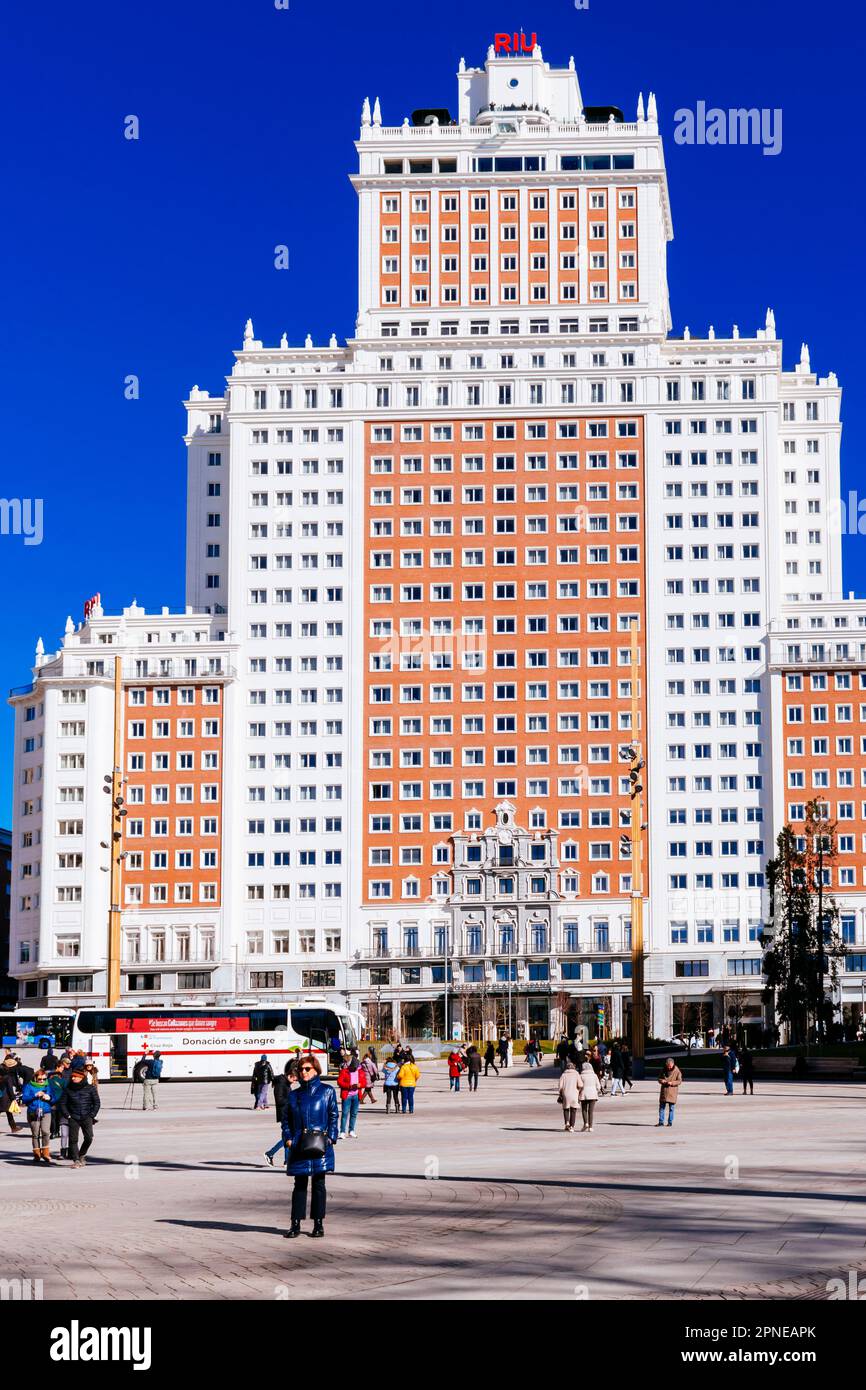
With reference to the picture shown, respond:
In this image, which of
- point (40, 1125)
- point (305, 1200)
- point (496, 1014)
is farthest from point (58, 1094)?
point (496, 1014)

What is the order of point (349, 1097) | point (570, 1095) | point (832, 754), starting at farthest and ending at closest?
point (832, 754)
point (570, 1095)
point (349, 1097)

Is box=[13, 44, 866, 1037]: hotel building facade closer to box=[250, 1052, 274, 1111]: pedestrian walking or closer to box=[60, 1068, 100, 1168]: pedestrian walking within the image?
box=[250, 1052, 274, 1111]: pedestrian walking

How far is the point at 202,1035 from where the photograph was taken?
256ft

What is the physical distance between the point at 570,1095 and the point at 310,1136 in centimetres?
1980

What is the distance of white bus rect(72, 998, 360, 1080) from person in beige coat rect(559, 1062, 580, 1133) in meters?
37.7

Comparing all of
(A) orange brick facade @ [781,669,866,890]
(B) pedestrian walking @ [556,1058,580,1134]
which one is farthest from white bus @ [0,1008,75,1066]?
(A) orange brick facade @ [781,669,866,890]

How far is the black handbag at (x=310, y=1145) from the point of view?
64.2 feet

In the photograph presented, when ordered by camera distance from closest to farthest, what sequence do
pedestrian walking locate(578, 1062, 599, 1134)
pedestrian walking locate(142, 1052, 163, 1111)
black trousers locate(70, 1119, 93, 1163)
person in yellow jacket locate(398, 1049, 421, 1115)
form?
black trousers locate(70, 1119, 93, 1163), pedestrian walking locate(578, 1062, 599, 1134), person in yellow jacket locate(398, 1049, 421, 1115), pedestrian walking locate(142, 1052, 163, 1111)

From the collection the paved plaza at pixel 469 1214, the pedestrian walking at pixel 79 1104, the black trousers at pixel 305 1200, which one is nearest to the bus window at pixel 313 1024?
the paved plaza at pixel 469 1214

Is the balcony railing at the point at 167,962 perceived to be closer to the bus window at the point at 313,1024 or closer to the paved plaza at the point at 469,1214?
the bus window at the point at 313,1024

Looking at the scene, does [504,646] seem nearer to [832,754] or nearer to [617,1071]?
[832,754]

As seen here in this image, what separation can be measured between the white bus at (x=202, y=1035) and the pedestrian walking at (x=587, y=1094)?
3769 cm

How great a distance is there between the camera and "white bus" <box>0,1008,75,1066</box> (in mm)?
88000

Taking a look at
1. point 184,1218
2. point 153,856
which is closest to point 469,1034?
point 153,856
